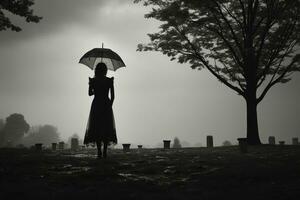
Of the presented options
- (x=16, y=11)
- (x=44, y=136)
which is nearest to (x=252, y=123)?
(x=16, y=11)

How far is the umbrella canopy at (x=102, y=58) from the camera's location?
28.7 feet

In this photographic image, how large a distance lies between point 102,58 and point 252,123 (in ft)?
37.8

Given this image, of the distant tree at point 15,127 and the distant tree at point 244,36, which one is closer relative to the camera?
the distant tree at point 244,36

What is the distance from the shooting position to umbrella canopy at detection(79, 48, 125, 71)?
874cm


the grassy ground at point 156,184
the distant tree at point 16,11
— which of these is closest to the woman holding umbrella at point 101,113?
the grassy ground at point 156,184

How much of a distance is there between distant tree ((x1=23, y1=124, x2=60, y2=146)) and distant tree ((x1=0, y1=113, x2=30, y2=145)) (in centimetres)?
1314

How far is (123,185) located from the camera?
14.9 ft

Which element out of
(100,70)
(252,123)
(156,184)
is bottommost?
(156,184)

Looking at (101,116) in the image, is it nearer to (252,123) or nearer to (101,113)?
(101,113)

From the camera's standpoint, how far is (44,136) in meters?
103

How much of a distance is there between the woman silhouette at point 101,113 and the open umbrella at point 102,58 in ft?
1.95

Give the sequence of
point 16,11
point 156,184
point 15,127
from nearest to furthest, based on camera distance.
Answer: point 156,184 < point 16,11 < point 15,127

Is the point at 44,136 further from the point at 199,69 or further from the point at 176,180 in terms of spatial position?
the point at 176,180

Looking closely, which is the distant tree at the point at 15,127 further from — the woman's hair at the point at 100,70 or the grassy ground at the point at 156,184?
the grassy ground at the point at 156,184
